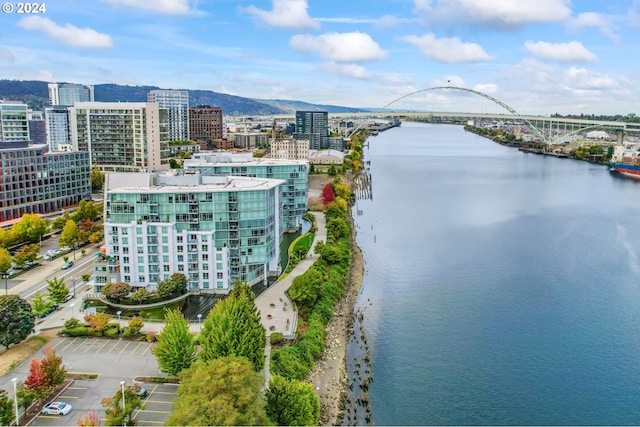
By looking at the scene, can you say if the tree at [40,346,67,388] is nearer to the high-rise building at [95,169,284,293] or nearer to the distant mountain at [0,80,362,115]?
the high-rise building at [95,169,284,293]

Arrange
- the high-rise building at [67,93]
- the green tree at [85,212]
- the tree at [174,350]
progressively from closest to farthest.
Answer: the tree at [174,350] < the green tree at [85,212] < the high-rise building at [67,93]

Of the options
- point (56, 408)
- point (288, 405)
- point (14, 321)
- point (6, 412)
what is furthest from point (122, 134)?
point (288, 405)

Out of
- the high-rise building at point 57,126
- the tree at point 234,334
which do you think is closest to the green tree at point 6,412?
the tree at point 234,334

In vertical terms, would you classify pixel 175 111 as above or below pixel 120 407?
above

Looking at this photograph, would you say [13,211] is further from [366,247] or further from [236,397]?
[236,397]

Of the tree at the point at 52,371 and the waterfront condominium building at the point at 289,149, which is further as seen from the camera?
the waterfront condominium building at the point at 289,149

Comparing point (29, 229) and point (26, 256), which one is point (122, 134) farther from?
point (26, 256)

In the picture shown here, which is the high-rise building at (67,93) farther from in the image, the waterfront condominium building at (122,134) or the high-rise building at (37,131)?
the waterfront condominium building at (122,134)
